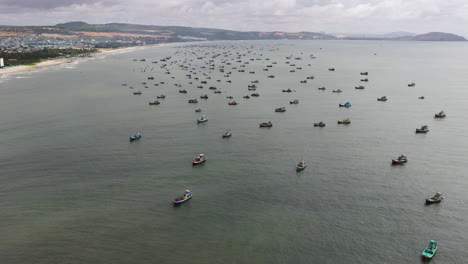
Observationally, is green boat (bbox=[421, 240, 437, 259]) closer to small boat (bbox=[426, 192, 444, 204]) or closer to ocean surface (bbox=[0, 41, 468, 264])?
ocean surface (bbox=[0, 41, 468, 264])

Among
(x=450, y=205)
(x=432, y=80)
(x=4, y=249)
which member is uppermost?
(x=432, y=80)

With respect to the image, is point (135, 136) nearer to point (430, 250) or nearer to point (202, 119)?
point (202, 119)

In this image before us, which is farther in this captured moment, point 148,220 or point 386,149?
point 386,149

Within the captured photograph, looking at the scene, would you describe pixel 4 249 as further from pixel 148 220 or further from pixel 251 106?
pixel 251 106

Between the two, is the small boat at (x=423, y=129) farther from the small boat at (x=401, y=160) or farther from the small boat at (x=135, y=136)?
the small boat at (x=135, y=136)

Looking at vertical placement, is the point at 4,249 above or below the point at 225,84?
below

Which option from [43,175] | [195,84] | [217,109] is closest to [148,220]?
[43,175]
